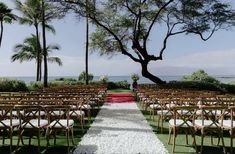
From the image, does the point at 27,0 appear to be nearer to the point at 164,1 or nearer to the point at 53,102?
the point at 164,1

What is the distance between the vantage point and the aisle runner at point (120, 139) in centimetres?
845

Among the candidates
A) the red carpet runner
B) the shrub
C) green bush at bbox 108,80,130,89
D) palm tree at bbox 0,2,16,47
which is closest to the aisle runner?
the red carpet runner

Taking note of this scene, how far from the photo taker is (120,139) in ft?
31.8

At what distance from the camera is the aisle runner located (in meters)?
8.45

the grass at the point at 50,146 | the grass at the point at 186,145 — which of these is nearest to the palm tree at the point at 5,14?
the grass at the point at 50,146

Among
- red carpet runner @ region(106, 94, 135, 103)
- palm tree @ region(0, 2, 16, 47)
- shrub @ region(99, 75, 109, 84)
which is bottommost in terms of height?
red carpet runner @ region(106, 94, 135, 103)

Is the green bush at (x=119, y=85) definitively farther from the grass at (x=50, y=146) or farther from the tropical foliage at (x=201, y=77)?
the grass at (x=50, y=146)

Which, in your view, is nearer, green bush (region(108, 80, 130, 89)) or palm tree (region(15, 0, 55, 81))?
green bush (region(108, 80, 130, 89))

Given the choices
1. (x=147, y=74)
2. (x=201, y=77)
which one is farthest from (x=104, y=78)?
(x=201, y=77)

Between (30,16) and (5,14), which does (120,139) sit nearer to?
(5,14)

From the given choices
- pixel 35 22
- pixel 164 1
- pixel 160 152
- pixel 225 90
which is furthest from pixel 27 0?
pixel 160 152

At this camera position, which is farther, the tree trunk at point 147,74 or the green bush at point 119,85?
the green bush at point 119,85

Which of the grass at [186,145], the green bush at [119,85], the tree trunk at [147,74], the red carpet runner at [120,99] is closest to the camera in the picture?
the grass at [186,145]

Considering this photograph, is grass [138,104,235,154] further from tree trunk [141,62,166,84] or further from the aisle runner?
tree trunk [141,62,166,84]
